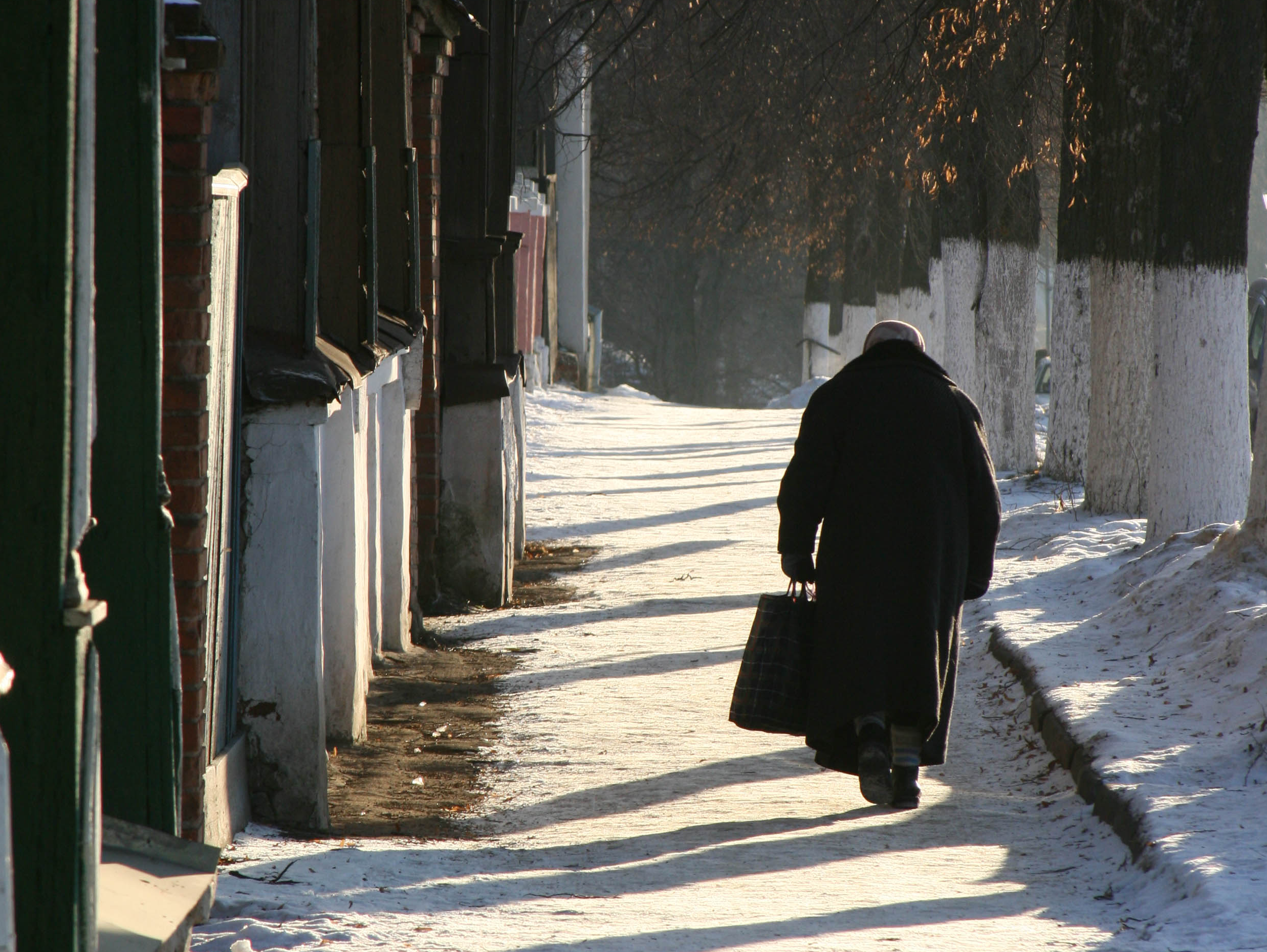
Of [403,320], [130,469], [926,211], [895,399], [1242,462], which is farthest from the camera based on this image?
[926,211]

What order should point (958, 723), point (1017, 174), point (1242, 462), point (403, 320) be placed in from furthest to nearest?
1. point (1017, 174)
2. point (1242, 462)
3. point (403, 320)
4. point (958, 723)

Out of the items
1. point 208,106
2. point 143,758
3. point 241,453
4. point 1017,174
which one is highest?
point 1017,174

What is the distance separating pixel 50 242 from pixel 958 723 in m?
4.94

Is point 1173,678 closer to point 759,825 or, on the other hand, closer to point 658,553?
point 759,825

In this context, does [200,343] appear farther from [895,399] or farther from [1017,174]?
[1017,174]

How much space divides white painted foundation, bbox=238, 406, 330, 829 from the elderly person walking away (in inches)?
62.3

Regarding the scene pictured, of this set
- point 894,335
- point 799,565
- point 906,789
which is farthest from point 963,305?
point 906,789

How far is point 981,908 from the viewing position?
4160 millimetres

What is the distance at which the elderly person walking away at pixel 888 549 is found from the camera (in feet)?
17.0

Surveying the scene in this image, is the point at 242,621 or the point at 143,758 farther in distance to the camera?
the point at 242,621

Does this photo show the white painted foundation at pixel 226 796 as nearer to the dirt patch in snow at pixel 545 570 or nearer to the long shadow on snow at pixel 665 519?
the dirt patch in snow at pixel 545 570

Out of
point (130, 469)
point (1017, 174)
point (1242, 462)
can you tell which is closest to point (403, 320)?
point (130, 469)

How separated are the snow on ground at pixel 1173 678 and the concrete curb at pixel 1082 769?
0.03 m

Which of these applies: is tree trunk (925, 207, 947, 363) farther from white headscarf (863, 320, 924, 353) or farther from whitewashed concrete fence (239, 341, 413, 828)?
→ whitewashed concrete fence (239, 341, 413, 828)
